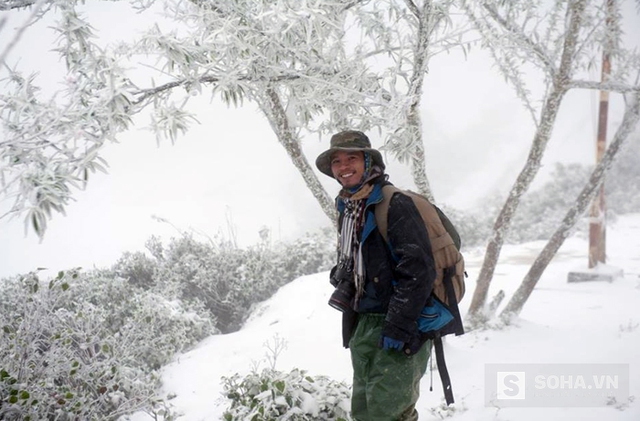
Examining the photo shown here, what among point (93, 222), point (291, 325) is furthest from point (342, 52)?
point (93, 222)

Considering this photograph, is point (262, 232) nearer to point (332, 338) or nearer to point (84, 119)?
point (332, 338)

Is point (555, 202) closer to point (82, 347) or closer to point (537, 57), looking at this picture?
point (537, 57)

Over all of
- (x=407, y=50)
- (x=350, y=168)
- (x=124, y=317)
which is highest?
(x=407, y=50)

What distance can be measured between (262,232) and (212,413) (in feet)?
15.8

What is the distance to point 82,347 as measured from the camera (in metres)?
3.88

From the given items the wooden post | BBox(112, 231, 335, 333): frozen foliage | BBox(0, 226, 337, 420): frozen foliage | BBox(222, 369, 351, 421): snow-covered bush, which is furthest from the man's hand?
the wooden post

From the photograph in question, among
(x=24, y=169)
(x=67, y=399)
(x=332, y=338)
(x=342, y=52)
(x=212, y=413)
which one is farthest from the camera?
(x=332, y=338)

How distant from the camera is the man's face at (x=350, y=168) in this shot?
7.29 feet

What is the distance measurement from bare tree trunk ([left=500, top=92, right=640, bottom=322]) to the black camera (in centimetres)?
356

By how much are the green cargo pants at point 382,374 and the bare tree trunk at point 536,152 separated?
10.4 feet

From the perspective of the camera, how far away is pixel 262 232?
8.49 m

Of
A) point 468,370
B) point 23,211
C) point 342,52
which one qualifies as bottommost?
point 468,370

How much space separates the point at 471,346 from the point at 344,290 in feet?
9.74

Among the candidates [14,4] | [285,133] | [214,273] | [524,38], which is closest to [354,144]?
[285,133]
